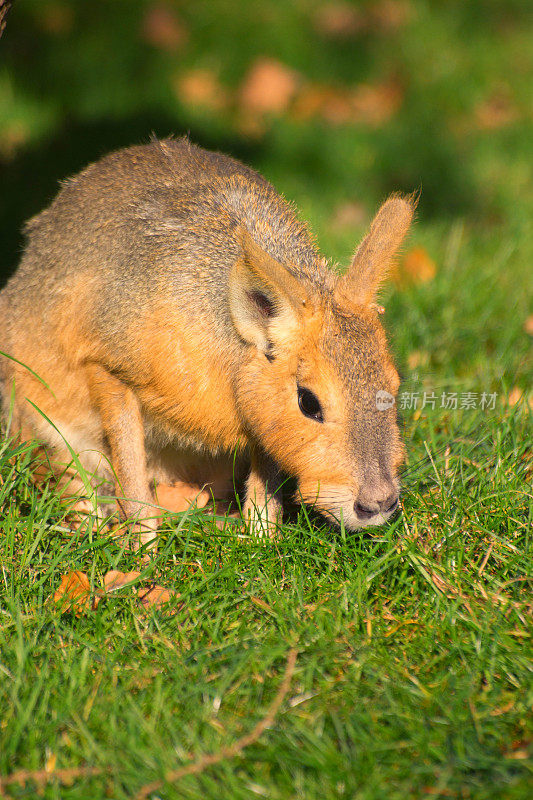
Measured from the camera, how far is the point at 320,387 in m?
2.88

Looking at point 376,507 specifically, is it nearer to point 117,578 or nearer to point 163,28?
point 117,578

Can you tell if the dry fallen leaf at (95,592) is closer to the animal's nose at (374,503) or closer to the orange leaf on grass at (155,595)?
the orange leaf on grass at (155,595)

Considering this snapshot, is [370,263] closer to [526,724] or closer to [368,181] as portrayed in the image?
[526,724]

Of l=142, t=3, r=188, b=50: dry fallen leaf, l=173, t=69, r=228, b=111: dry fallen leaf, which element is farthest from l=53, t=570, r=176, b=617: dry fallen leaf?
l=142, t=3, r=188, b=50: dry fallen leaf

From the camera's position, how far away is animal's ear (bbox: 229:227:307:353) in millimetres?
2861

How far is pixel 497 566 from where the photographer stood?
301 centimetres

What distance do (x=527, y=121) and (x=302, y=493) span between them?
5416mm

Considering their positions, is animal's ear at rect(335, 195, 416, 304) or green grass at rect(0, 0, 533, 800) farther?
animal's ear at rect(335, 195, 416, 304)

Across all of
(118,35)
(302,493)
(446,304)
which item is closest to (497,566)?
(302,493)

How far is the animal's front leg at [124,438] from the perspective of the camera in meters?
3.40

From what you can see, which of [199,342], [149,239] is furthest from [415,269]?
[199,342]

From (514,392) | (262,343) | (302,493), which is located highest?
(262,343)

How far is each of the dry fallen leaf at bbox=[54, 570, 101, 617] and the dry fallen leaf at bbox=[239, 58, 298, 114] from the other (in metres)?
5.02

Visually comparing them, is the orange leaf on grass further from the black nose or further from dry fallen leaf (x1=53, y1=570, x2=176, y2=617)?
the black nose
